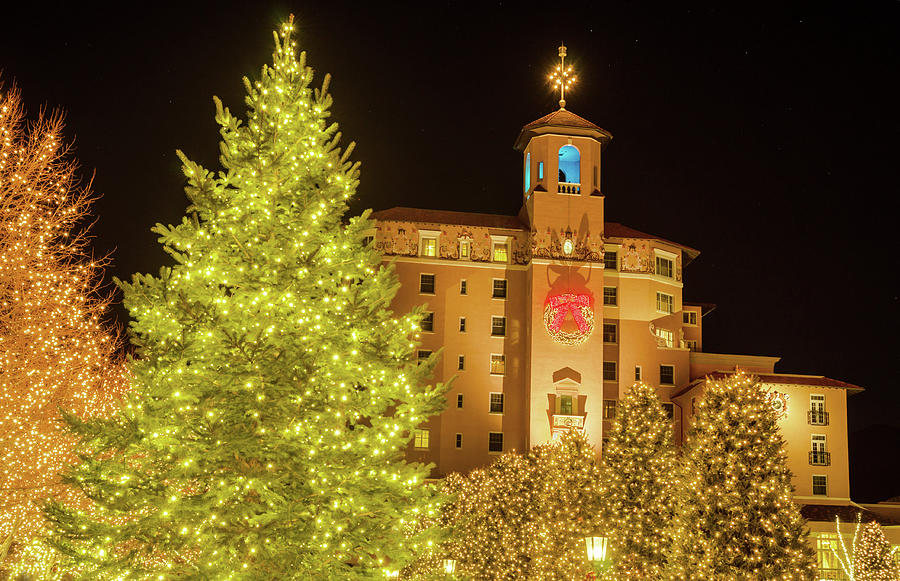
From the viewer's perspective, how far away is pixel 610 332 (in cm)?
5656

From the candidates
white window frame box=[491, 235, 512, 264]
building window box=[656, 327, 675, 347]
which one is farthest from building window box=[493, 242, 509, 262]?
building window box=[656, 327, 675, 347]

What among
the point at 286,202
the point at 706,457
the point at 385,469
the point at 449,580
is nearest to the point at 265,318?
the point at 286,202

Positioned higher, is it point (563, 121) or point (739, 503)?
point (563, 121)

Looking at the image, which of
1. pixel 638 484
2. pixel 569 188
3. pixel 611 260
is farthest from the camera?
pixel 611 260

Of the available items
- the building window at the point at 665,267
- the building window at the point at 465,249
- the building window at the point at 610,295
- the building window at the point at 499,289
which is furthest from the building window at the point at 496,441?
the building window at the point at 665,267

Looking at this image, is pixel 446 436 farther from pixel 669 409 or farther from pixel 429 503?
pixel 429 503

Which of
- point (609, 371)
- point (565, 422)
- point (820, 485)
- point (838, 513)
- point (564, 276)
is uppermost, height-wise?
point (564, 276)

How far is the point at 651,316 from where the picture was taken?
187 ft

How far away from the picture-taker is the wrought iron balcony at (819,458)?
53500 mm

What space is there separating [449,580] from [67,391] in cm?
1736

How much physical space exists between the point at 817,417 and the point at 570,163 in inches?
906

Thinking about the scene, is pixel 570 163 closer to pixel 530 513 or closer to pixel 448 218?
pixel 448 218

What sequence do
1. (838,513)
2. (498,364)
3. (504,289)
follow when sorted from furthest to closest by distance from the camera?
(504,289) < (498,364) < (838,513)

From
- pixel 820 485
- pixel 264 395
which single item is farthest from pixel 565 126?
pixel 264 395
